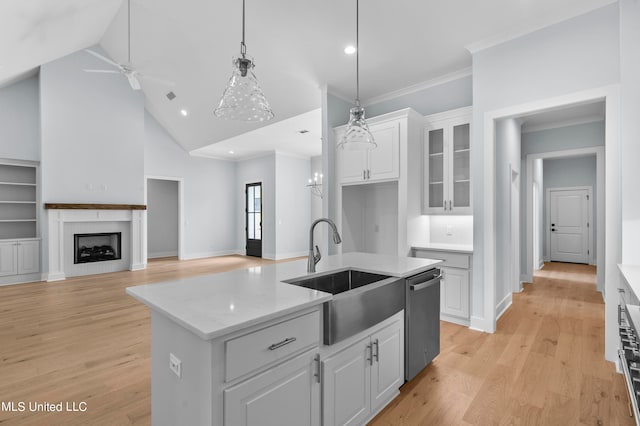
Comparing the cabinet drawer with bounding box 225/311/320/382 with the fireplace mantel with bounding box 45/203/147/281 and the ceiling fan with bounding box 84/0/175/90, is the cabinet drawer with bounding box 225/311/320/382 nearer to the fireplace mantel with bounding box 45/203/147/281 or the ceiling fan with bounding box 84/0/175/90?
the ceiling fan with bounding box 84/0/175/90

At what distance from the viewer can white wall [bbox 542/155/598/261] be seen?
7.41 m

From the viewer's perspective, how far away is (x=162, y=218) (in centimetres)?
916

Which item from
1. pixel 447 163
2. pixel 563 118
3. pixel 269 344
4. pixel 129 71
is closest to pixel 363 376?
pixel 269 344

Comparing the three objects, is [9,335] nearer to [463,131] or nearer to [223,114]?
[223,114]

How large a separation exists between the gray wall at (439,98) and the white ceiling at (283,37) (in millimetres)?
186

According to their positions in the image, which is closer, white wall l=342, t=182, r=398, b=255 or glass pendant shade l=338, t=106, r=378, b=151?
glass pendant shade l=338, t=106, r=378, b=151

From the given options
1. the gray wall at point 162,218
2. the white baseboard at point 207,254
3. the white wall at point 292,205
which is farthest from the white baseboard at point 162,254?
the white wall at point 292,205

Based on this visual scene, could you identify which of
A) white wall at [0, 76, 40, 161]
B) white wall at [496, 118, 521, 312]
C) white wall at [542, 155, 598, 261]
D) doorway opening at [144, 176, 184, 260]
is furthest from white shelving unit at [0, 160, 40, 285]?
white wall at [542, 155, 598, 261]

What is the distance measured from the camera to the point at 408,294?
2178 millimetres

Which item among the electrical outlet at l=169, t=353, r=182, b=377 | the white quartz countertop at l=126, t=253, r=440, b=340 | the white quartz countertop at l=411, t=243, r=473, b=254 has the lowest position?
the electrical outlet at l=169, t=353, r=182, b=377

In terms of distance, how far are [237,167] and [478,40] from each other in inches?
303

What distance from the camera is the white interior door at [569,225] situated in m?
7.61
